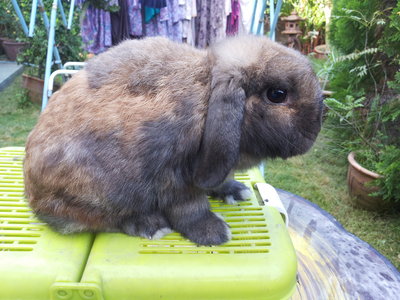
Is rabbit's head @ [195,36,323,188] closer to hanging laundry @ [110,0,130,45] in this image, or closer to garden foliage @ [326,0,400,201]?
garden foliage @ [326,0,400,201]

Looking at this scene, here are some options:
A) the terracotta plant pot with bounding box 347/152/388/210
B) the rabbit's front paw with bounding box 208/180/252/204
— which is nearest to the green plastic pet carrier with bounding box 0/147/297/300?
the rabbit's front paw with bounding box 208/180/252/204

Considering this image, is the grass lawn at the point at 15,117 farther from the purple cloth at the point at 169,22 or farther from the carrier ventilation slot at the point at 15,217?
the carrier ventilation slot at the point at 15,217

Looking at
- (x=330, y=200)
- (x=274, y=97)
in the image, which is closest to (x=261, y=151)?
(x=274, y=97)

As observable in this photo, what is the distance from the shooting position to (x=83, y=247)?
1365 millimetres

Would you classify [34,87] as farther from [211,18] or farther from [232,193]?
[232,193]

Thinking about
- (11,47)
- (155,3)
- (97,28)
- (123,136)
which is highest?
(155,3)

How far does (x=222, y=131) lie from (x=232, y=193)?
22.4 inches

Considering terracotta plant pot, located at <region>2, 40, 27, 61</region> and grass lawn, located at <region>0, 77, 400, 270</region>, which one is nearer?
grass lawn, located at <region>0, 77, 400, 270</region>

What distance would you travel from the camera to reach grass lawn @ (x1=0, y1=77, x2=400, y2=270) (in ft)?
9.25

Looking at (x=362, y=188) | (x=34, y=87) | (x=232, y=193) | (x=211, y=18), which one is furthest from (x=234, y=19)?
(x=232, y=193)

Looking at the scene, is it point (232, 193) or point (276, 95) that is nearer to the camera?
point (276, 95)

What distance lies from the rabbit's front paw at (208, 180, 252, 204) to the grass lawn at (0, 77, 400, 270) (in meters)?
0.59

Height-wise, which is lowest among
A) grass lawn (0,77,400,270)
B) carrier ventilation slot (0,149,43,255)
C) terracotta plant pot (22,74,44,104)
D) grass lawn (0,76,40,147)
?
grass lawn (0,77,400,270)

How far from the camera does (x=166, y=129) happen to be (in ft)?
4.04
